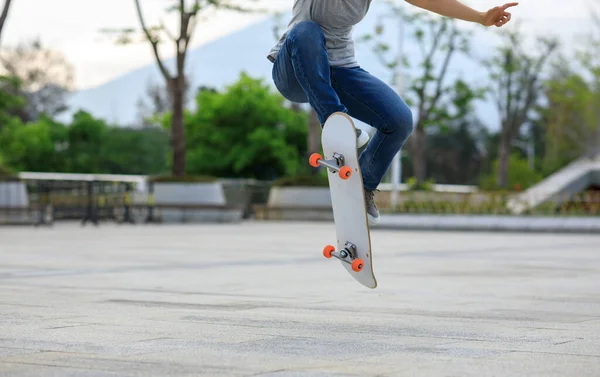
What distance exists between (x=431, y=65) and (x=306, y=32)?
39.5 meters

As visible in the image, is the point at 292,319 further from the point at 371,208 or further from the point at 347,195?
the point at 371,208

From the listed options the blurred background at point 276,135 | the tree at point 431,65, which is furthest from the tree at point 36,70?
the tree at point 431,65

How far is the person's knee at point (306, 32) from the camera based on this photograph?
5.66 m

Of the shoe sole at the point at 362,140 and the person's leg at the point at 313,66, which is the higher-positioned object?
the person's leg at the point at 313,66

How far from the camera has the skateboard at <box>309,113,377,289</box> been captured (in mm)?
5598

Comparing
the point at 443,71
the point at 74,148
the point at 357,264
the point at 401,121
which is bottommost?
the point at 357,264

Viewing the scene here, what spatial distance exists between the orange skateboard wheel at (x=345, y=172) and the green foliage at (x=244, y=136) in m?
47.0

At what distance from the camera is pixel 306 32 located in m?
5.67

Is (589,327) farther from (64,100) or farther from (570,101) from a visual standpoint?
(64,100)

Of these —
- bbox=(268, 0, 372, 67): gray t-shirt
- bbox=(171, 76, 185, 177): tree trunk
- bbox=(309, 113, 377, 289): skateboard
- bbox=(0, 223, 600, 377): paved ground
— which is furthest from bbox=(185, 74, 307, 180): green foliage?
bbox=(309, 113, 377, 289): skateboard

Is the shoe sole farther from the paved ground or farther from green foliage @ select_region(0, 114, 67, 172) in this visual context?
green foliage @ select_region(0, 114, 67, 172)

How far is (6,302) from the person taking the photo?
662 cm

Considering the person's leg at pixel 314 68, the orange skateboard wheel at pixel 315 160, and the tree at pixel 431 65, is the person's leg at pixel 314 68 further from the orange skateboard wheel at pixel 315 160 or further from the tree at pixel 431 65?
the tree at pixel 431 65

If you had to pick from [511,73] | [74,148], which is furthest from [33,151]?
[511,73]
